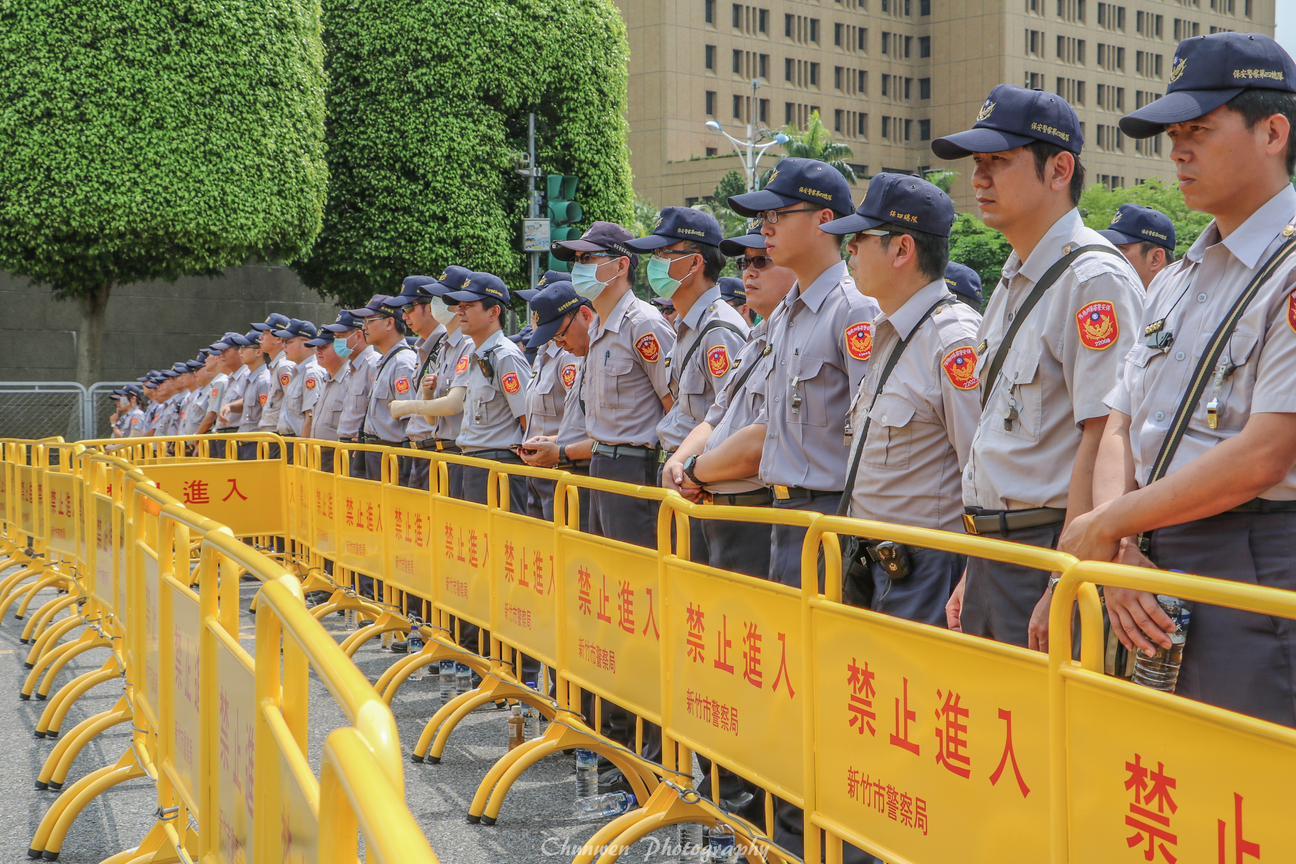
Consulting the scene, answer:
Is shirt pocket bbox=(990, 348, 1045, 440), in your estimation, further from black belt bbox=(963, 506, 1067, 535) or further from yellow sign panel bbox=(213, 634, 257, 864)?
yellow sign panel bbox=(213, 634, 257, 864)

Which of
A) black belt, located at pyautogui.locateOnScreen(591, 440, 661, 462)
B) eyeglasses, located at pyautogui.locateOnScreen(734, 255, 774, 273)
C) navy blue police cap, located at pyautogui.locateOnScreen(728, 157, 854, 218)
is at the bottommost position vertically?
black belt, located at pyautogui.locateOnScreen(591, 440, 661, 462)

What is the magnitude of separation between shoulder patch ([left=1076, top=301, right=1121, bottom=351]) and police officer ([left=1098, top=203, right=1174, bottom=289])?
9.11 feet

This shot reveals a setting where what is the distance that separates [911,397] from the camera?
3.77 metres

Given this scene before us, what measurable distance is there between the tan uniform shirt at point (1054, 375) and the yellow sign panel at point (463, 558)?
311 centimetres

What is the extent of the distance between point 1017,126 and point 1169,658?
1556 millimetres

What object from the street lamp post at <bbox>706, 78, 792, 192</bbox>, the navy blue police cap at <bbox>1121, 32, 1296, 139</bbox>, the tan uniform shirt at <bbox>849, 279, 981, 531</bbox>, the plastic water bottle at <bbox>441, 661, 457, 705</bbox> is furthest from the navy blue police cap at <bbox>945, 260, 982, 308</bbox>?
the street lamp post at <bbox>706, 78, 792, 192</bbox>

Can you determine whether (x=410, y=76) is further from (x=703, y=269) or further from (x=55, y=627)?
(x=703, y=269)

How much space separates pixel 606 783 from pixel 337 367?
7.91 m

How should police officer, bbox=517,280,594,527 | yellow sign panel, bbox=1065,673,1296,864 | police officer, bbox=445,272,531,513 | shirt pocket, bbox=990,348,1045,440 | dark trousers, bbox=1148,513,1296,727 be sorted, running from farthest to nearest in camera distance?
police officer, bbox=445,272,531,513, police officer, bbox=517,280,594,527, shirt pocket, bbox=990,348,1045,440, dark trousers, bbox=1148,513,1296,727, yellow sign panel, bbox=1065,673,1296,864

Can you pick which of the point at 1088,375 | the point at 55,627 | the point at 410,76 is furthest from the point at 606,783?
the point at 410,76

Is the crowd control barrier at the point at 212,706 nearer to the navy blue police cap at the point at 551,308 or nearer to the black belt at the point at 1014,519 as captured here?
the black belt at the point at 1014,519

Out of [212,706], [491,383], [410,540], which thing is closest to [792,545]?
[212,706]

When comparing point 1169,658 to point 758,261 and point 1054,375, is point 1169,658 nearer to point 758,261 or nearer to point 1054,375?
point 1054,375

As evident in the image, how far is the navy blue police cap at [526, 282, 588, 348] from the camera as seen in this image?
728 cm
